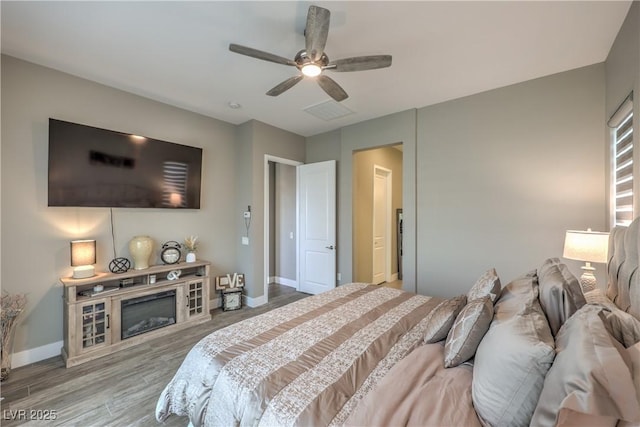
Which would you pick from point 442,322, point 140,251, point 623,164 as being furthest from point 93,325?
point 623,164

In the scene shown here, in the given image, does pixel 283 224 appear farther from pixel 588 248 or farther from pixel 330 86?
pixel 588 248

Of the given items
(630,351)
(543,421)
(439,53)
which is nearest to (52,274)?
(543,421)

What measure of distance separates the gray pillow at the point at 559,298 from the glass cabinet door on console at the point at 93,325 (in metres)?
3.53

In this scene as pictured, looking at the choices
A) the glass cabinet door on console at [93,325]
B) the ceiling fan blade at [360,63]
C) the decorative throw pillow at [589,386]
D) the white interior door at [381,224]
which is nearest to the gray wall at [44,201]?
the glass cabinet door on console at [93,325]

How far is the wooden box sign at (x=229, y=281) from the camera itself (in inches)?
152

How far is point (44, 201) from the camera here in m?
2.57

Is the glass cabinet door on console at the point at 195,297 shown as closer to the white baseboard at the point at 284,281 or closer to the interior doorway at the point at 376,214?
the white baseboard at the point at 284,281

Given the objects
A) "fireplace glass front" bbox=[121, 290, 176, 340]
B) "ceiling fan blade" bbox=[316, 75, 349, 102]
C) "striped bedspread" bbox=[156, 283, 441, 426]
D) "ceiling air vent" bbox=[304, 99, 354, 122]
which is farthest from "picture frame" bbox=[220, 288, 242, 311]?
"ceiling fan blade" bbox=[316, 75, 349, 102]

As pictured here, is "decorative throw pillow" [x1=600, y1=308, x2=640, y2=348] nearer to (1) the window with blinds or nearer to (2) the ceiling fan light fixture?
(1) the window with blinds

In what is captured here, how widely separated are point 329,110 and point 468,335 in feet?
10.2

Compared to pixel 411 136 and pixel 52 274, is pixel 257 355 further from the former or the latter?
pixel 411 136

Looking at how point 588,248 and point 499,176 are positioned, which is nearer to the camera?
point 588,248

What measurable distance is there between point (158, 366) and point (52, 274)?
1449 millimetres

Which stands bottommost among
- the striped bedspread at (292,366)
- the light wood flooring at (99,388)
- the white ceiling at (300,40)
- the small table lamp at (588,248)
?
the light wood flooring at (99,388)
